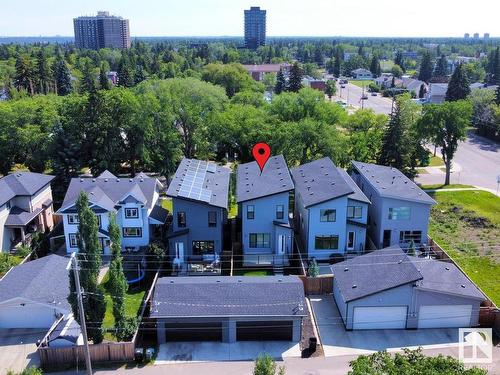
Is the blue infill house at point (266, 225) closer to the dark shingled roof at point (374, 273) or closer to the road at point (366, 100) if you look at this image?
the dark shingled roof at point (374, 273)

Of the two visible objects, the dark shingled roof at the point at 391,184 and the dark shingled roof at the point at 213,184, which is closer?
the dark shingled roof at the point at 213,184

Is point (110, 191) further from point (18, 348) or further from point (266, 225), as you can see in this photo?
point (18, 348)

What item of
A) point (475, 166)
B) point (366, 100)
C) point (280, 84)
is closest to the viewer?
point (475, 166)

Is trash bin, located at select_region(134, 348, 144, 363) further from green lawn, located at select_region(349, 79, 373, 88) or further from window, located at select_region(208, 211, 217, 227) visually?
green lawn, located at select_region(349, 79, 373, 88)

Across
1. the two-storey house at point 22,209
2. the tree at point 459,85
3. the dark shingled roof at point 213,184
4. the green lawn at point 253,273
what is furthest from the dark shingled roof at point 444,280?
the tree at point 459,85

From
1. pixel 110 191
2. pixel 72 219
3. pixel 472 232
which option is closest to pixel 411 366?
pixel 72 219

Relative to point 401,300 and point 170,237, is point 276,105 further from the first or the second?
point 401,300
